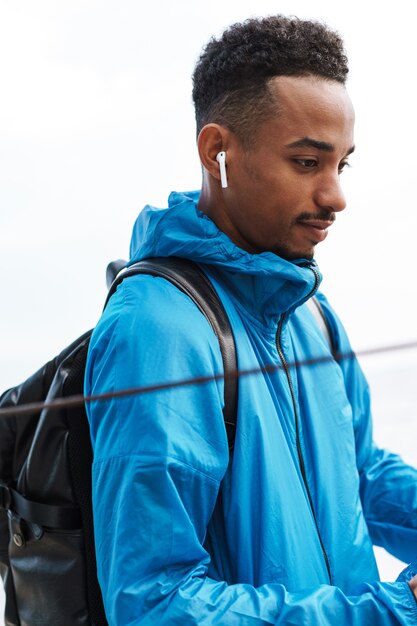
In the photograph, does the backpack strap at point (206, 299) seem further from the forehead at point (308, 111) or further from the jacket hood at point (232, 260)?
the forehead at point (308, 111)

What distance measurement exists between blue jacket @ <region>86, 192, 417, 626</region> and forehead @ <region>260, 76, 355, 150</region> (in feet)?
0.41

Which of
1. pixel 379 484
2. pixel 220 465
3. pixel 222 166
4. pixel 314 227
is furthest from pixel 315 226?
pixel 379 484

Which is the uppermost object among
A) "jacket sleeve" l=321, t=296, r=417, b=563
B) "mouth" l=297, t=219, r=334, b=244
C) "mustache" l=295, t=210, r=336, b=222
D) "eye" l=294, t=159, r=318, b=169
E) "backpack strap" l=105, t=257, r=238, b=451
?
"eye" l=294, t=159, r=318, b=169

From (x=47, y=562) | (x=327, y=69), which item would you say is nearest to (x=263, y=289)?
(x=327, y=69)

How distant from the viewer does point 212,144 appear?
2.89ft

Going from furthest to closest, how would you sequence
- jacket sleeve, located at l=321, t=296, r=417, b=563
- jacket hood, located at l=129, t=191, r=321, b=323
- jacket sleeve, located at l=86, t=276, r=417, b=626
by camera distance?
1. jacket sleeve, located at l=321, t=296, r=417, b=563
2. jacket hood, located at l=129, t=191, r=321, b=323
3. jacket sleeve, located at l=86, t=276, r=417, b=626

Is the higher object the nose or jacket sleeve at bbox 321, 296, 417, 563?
the nose

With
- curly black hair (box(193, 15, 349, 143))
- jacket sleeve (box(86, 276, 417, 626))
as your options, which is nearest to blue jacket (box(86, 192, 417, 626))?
jacket sleeve (box(86, 276, 417, 626))

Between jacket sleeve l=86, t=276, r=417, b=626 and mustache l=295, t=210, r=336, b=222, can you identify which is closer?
jacket sleeve l=86, t=276, r=417, b=626

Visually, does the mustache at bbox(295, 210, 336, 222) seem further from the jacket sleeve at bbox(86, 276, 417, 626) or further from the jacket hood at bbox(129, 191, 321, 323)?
the jacket sleeve at bbox(86, 276, 417, 626)

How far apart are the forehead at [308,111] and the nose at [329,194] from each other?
4 cm

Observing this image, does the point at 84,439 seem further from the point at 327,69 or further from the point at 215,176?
the point at 327,69

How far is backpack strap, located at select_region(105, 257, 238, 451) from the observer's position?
774 mm

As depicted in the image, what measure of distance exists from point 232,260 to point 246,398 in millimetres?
143
